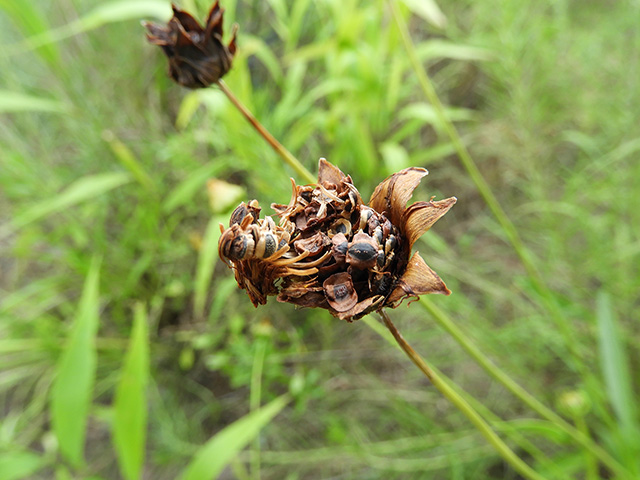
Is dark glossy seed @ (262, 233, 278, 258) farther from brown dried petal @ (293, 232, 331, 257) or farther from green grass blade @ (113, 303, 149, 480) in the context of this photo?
green grass blade @ (113, 303, 149, 480)

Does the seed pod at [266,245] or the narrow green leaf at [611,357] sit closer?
the seed pod at [266,245]

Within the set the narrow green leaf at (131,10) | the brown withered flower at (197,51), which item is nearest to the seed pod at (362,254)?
the brown withered flower at (197,51)

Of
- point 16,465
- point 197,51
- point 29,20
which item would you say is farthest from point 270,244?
point 29,20

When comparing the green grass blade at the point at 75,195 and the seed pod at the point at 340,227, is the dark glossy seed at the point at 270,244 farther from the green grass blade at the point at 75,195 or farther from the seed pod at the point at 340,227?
the green grass blade at the point at 75,195

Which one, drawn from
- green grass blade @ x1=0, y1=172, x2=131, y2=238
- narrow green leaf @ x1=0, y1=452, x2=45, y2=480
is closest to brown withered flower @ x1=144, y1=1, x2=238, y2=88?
green grass blade @ x1=0, y1=172, x2=131, y2=238

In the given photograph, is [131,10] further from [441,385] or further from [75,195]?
[441,385]

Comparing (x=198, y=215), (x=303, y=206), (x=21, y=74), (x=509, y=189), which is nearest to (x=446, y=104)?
(x=509, y=189)

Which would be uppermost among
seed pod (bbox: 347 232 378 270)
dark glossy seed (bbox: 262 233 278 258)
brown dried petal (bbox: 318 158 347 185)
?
dark glossy seed (bbox: 262 233 278 258)

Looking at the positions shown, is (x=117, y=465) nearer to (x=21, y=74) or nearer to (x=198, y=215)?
(x=198, y=215)
